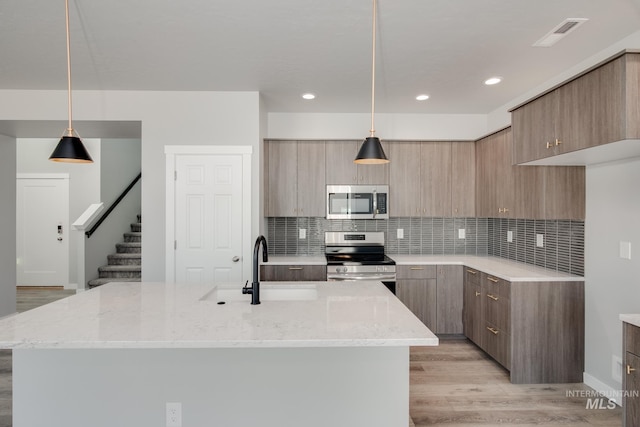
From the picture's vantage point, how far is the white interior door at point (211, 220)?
12.2 feet

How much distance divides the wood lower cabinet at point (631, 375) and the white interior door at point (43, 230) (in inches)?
305

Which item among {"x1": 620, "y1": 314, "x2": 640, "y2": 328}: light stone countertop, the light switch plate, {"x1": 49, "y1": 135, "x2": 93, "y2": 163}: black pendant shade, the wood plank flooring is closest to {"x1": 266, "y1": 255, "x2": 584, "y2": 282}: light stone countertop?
the light switch plate

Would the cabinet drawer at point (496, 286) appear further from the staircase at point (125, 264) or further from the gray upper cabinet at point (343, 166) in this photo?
the staircase at point (125, 264)

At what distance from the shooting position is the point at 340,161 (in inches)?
169

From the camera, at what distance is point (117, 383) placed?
1.79 m

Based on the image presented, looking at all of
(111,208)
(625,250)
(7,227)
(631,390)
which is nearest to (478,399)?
(631,390)

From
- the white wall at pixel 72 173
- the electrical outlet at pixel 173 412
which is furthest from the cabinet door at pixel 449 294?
the white wall at pixel 72 173

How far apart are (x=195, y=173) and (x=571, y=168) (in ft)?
11.2

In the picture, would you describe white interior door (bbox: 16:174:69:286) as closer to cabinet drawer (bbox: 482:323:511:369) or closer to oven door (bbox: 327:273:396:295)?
oven door (bbox: 327:273:396:295)

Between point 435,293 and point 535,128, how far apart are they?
2010 mm

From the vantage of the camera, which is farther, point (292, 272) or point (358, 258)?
point (358, 258)

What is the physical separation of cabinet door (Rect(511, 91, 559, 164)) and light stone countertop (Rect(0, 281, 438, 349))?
153cm

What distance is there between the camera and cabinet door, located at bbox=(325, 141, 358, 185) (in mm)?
4293

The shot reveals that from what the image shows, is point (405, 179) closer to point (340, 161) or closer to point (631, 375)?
point (340, 161)
